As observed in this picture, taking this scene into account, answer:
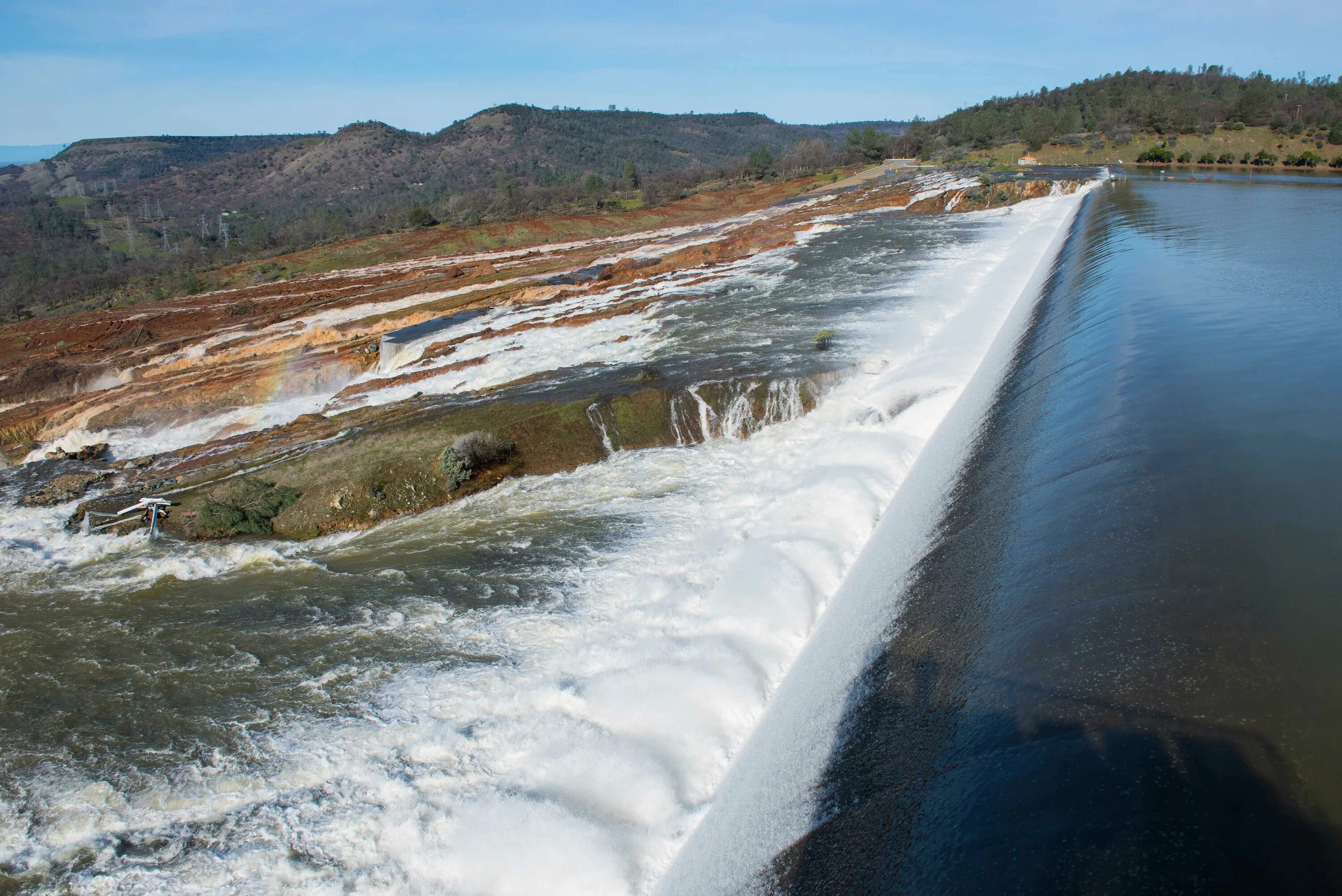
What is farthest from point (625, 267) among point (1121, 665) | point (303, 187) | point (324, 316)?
point (303, 187)

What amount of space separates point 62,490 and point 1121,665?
659 inches

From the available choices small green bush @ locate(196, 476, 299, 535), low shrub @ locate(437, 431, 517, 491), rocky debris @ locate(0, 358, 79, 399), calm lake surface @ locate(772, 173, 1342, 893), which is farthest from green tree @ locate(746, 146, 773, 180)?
small green bush @ locate(196, 476, 299, 535)

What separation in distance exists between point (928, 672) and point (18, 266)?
89170 mm

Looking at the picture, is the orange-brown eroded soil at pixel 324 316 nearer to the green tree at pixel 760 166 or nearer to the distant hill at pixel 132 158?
the green tree at pixel 760 166

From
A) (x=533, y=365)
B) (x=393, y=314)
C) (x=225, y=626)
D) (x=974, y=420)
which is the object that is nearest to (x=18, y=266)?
(x=393, y=314)

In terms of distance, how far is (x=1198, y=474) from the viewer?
25.0 ft

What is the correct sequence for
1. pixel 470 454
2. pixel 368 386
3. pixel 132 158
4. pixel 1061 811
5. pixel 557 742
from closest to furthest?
pixel 1061 811
pixel 557 742
pixel 470 454
pixel 368 386
pixel 132 158

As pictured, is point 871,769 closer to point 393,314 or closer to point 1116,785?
point 1116,785

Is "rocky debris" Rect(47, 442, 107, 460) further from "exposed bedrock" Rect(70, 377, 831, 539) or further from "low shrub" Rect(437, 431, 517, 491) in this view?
"low shrub" Rect(437, 431, 517, 491)

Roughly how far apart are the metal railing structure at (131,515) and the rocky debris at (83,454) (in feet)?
19.6

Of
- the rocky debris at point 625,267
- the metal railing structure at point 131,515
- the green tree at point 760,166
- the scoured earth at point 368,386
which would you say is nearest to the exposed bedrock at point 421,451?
the scoured earth at point 368,386

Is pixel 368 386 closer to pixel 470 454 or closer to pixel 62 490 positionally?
pixel 62 490

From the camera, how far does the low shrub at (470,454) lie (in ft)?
39.1

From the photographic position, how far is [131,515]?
11930 mm
